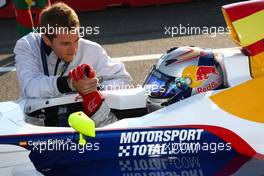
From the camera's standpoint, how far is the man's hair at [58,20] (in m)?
3.27

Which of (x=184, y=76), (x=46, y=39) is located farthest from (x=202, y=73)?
(x=46, y=39)

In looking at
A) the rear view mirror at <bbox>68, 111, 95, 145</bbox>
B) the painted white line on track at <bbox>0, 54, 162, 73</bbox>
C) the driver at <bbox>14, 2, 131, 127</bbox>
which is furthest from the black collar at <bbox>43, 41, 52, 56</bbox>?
the painted white line on track at <bbox>0, 54, 162, 73</bbox>

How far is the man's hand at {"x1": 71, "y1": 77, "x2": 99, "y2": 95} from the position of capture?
295cm

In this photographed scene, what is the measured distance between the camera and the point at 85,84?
2.96m

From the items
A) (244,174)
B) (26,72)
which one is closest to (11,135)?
(26,72)

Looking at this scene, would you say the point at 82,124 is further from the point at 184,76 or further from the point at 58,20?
the point at 58,20

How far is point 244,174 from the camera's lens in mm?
2688

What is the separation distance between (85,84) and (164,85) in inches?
16.4

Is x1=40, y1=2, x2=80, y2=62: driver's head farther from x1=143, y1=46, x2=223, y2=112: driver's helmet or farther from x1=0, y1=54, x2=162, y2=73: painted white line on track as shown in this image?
x1=0, y1=54, x2=162, y2=73: painted white line on track

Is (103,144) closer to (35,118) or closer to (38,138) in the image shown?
(38,138)

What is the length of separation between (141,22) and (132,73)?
2.06m

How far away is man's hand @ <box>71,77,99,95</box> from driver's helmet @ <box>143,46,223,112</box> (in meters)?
0.32

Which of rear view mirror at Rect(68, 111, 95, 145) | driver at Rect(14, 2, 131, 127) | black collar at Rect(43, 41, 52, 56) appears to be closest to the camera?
rear view mirror at Rect(68, 111, 95, 145)

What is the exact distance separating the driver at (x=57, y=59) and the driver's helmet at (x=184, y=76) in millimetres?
338
